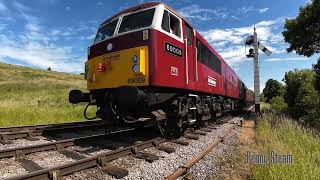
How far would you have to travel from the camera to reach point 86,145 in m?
8.26

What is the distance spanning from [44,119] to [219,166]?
35.6 feet

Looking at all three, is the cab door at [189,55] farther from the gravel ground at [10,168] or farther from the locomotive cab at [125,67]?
the gravel ground at [10,168]

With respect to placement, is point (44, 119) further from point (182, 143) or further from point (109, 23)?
point (182, 143)

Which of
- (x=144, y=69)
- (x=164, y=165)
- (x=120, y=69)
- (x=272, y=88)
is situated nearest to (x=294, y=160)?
(x=164, y=165)

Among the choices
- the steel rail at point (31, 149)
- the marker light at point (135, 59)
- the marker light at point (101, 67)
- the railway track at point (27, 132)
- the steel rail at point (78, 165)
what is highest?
the marker light at point (135, 59)

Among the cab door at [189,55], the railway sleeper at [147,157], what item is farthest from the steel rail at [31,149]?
the cab door at [189,55]

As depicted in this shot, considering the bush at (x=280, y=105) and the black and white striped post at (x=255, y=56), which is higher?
the black and white striped post at (x=255, y=56)

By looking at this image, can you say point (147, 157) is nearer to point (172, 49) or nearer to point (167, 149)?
point (167, 149)

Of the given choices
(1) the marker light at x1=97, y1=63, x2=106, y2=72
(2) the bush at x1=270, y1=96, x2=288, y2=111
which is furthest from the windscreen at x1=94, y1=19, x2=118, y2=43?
(2) the bush at x1=270, y1=96, x2=288, y2=111

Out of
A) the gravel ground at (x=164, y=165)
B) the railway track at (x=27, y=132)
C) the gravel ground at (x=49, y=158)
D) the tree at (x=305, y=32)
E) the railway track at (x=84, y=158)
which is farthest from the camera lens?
the tree at (x=305, y=32)

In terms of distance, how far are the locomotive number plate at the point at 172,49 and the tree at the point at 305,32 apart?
13.1m

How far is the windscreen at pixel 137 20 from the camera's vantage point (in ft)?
27.1

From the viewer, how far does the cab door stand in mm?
9422

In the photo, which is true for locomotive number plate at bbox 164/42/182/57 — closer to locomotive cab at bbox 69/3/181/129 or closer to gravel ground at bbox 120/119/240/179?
locomotive cab at bbox 69/3/181/129
